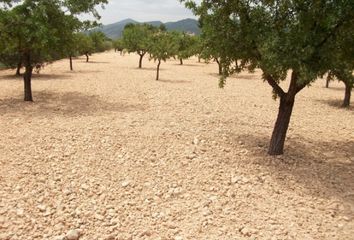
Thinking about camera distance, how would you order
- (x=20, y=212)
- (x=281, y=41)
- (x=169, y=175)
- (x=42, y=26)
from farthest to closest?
(x=42, y=26) → (x=169, y=175) → (x=281, y=41) → (x=20, y=212)

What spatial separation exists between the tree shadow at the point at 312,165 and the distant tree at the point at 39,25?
12889 mm

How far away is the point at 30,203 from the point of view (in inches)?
380

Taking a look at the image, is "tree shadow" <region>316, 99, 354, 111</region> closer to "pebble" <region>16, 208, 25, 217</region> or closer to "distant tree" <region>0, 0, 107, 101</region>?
"distant tree" <region>0, 0, 107, 101</region>

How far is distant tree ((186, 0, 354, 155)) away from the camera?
36.2 ft

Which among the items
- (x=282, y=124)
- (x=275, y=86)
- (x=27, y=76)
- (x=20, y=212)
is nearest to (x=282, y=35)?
(x=275, y=86)

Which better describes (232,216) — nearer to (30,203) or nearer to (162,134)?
(30,203)

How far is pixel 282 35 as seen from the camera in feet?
38.6

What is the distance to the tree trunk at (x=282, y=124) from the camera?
13371 millimetres

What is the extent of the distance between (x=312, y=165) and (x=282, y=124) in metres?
1.80

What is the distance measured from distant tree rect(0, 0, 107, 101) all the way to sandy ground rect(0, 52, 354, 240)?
3.73 metres

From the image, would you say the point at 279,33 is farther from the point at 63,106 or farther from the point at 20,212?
the point at 63,106

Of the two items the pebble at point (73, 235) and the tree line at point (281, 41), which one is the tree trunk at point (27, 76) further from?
the pebble at point (73, 235)

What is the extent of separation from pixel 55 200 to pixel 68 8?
16.0 meters

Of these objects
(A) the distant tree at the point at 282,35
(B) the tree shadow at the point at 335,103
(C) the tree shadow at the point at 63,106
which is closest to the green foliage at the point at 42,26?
(C) the tree shadow at the point at 63,106
